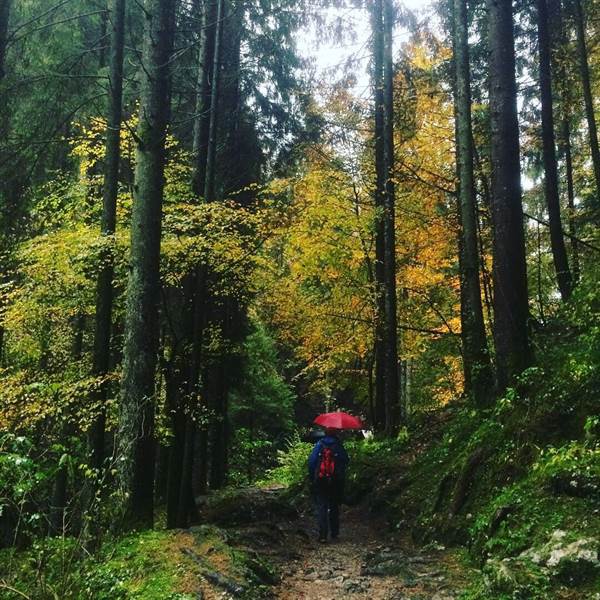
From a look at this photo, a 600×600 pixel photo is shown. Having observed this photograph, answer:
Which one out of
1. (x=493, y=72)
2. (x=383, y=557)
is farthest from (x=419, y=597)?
(x=493, y=72)

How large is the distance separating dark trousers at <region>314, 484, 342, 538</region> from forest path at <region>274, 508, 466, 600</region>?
27 cm

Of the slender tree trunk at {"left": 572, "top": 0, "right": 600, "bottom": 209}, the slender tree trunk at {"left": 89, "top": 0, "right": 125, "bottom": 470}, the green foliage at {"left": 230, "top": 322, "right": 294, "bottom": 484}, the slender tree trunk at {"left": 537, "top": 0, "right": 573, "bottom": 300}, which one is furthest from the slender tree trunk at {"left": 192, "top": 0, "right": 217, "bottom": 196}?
the green foliage at {"left": 230, "top": 322, "right": 294, "bottom": 484}

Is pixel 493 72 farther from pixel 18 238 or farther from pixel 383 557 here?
pixel 18 238

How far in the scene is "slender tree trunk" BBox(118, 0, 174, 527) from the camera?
21.9ft

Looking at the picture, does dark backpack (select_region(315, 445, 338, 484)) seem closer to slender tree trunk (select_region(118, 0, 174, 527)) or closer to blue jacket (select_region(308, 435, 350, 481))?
blue jacket (select_region(308, 435, 350, 481))

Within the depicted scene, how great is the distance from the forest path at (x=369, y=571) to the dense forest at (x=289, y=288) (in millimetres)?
49

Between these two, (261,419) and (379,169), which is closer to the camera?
(379,169)

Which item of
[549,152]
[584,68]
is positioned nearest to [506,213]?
[549,152]

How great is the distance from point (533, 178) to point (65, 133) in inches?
643

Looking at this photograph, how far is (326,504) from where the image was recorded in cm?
836

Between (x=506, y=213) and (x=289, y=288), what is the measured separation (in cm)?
981

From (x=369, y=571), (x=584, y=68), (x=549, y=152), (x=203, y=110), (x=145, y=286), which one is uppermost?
(x=584, y=68)

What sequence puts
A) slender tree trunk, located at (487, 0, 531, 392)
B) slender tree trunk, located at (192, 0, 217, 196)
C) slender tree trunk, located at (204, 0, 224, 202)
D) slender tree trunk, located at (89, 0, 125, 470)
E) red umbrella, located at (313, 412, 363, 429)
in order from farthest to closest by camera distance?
1. slender tree trunk, located at (192, 0, 217, 196)
2. slender tree trunk, located at (204, 0, 224, 202)
3. slender tree trunk, located at (89, 0, 125, 470)
4. red umbrella, located at (313, 412, 363, 429)
5. slender tree trunk, located at (487, 0, 531, 392)

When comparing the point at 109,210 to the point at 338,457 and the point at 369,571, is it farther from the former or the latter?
the point at 369,571
